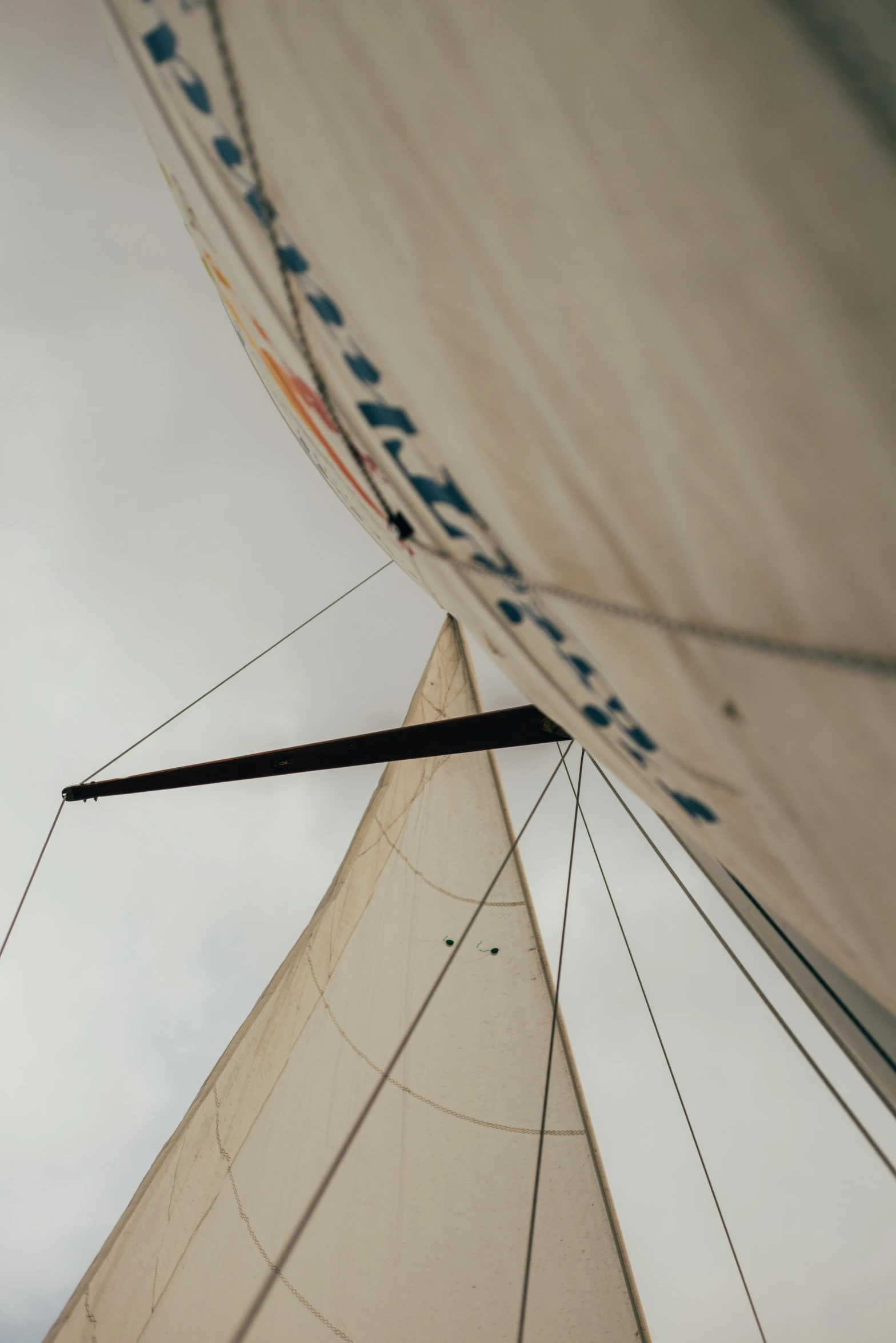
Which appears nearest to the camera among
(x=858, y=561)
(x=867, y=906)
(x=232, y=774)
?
(x=858, y=561)

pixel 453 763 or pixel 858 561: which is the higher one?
pixel 858 561

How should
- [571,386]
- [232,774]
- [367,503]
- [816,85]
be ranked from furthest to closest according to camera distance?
[232,774] → [367,503] → [571,386] → [816,85]

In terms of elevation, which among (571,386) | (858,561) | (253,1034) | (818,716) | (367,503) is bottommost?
(253,1034)

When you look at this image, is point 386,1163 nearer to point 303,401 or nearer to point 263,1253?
point 263,1253

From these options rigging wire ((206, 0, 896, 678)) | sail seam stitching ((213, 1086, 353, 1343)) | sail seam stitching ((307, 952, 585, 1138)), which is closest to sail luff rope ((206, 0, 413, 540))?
rigging wire ((206, 0, 896, 678))

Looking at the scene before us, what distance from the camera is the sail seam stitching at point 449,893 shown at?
5590 millimetres

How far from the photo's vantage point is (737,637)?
83cm

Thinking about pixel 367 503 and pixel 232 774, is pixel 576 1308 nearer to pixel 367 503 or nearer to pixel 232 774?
pixel 232 774

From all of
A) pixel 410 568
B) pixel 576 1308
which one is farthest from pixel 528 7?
pixel 576 1308

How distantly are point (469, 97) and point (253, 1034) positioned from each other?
229 inches

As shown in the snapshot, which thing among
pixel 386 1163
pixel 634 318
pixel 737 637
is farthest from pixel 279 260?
pixel 386 1163

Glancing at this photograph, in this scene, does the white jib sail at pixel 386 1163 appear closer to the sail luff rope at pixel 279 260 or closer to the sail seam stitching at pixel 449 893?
the sail seam stitching at pixel 449 893

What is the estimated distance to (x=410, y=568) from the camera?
192 centimetres

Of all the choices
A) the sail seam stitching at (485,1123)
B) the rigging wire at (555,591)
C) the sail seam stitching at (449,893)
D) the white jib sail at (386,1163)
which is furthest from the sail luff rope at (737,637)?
the sail seam stitching at (449,893)
